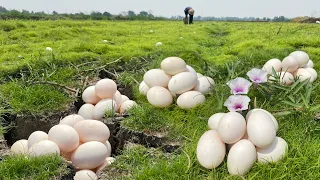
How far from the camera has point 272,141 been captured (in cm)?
257

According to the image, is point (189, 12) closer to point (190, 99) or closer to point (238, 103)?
point (190, 99)

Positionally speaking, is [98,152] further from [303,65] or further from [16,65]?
[16,65]

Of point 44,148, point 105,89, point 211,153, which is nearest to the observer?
point 211,153

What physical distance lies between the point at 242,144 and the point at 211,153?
22 cm

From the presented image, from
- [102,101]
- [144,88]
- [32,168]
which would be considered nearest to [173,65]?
[144,88]

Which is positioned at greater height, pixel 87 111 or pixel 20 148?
pixel 87 111

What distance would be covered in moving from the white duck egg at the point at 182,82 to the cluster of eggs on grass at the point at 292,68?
832 millimetres

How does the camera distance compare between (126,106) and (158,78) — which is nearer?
(158,78)

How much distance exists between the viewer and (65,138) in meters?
3.06

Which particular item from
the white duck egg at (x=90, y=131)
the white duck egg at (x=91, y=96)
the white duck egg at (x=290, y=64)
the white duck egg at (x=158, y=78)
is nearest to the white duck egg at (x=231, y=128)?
the white duck egg at (x=90, y=131)

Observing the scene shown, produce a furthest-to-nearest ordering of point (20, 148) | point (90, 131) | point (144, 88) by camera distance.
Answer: point (144, 88), point (20, 148), point (90, 131)

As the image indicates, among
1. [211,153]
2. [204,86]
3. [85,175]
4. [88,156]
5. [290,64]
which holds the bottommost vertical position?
[85,175]

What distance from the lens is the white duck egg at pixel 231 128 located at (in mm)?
2574

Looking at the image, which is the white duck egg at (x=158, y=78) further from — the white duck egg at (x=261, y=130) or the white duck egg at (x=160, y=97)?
the white duck egg at (x=261, y=130)
